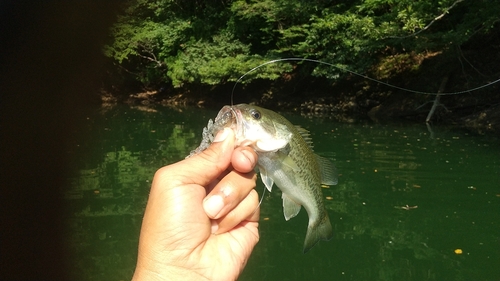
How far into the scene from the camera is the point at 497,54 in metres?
18.9

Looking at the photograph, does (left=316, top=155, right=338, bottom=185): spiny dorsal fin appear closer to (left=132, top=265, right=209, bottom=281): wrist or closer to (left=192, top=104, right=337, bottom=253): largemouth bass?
A: (left=192, top=104, right=337, bottom=253): largemouth bass

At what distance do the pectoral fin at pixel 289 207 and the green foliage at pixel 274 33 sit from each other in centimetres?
1364

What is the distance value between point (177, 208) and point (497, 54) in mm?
20358

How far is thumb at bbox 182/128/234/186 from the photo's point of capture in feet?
6.56

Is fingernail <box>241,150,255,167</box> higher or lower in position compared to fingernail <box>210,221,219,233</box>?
Answer: higher

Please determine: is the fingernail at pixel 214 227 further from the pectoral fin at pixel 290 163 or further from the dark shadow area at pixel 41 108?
the dark shadow area at pixel 41 108

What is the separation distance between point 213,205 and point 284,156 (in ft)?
1.73

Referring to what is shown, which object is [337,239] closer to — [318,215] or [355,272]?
[355,272]

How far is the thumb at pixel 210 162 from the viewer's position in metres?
2.00

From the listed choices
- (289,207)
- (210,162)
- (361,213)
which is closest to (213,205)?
(210,162)

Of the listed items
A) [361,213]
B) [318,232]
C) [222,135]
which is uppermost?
[222,135]

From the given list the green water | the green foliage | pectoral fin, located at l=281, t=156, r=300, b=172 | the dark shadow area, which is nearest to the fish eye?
pectoral fin, located at l=281, t=156, r=300, b=172

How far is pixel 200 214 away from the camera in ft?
6.54

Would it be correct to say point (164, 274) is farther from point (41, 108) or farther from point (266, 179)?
point (41, 108)
